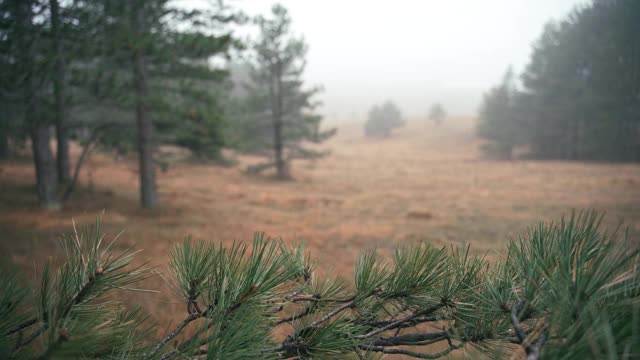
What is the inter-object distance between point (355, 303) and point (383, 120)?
63877 mm

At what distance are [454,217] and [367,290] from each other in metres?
9.95

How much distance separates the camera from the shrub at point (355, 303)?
2.16 feet

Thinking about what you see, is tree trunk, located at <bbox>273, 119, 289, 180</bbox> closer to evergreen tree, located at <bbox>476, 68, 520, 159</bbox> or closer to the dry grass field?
the dry grass field

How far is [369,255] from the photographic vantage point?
1288 mm

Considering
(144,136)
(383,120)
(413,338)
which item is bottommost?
(413,338)

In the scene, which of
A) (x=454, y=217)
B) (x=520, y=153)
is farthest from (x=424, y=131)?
(x=454, y=217)

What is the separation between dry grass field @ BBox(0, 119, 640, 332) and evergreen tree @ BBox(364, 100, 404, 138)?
44.9 meters

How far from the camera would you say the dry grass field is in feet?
21.9

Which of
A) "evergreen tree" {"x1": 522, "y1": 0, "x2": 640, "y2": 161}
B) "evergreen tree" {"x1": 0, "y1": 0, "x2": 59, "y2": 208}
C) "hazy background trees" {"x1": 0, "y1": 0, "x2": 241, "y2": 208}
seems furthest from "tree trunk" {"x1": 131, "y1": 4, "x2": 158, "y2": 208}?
"evergreen tree" {"x1": 522, "y1": 0, "x2": 640, "y2": 161}

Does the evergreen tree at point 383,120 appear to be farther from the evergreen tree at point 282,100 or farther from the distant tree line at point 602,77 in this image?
the evergreen tree at point 282,100

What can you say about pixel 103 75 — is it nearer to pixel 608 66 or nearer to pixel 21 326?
pixel 21 326

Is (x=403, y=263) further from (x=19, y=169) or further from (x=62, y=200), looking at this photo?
(x=19, y=169)

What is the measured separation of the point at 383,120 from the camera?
205 feet

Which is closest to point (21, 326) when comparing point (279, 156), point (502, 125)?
point (279, 156)
